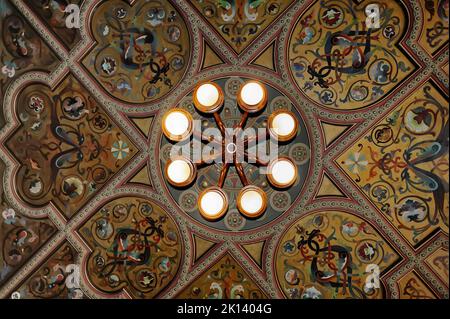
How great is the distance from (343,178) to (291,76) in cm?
111

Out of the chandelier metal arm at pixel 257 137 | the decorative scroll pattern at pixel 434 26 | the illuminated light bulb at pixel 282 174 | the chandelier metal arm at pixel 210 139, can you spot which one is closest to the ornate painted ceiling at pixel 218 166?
the decorative scroll pattern at pixel 434 26

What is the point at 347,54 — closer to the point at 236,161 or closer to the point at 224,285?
the point at 236,161

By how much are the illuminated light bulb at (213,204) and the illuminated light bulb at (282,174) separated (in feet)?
1.47

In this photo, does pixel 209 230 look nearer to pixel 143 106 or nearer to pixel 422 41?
pixel 143 106

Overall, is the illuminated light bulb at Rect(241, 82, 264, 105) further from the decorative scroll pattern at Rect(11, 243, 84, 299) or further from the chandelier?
the decorative scroll pattern at Rect(11, 243, 84, 299)

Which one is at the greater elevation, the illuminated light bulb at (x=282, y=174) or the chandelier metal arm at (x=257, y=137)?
the chandelier metal arm at (x=257, y=137)

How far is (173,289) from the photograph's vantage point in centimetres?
539

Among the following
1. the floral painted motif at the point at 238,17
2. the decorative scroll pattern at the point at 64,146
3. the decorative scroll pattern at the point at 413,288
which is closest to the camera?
the decorative scroll pattern at the point at 413,288

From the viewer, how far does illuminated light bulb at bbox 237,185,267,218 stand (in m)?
4.54

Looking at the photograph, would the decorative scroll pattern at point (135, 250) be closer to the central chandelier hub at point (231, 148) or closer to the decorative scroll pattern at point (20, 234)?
the decorative scroll pattern at point (20, 234)

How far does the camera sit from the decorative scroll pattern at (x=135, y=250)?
5.42m

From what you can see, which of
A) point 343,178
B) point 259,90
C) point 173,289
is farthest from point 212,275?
point 259,90

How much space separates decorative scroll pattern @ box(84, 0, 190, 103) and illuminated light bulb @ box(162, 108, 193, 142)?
2.79 feet

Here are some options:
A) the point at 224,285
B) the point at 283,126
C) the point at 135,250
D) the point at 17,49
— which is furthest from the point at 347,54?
the point at 17,49
